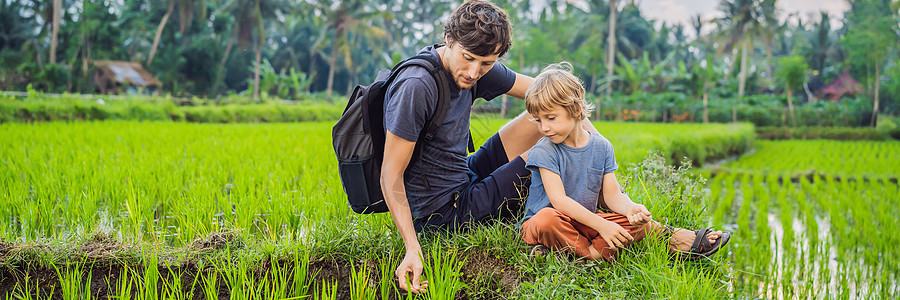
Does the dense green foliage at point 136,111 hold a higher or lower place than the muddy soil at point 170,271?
higher

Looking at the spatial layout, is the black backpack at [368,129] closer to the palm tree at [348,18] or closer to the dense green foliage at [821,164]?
the dense green foliage at [821,164]

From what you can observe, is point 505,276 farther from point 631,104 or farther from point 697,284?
point 631,104

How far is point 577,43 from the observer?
2995 centimetres

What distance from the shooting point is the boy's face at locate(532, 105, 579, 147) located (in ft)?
6.11

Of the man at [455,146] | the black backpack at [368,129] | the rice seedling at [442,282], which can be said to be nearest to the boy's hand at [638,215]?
the man at [455,146]

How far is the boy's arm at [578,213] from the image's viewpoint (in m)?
1.82

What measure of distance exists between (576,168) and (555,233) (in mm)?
238

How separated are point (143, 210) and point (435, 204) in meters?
1.43

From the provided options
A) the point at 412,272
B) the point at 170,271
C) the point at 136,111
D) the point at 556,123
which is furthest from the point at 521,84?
the point at 136,111

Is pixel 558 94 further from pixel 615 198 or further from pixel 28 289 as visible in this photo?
pixel 28 289

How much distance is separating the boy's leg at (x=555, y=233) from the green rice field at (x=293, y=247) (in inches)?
Answer: 2.1

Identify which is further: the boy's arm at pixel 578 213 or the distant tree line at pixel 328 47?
the distant tree line at pixel 328 47

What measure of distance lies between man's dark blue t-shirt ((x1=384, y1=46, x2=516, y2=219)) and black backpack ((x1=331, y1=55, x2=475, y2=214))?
3 centimetres

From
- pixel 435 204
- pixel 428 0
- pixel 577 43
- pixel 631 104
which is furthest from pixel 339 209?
pixel 428 0
